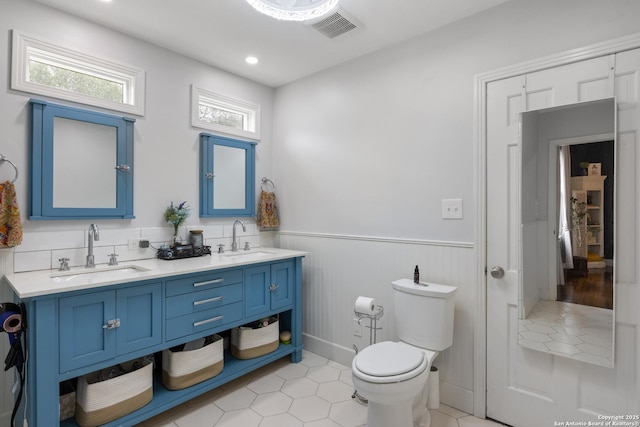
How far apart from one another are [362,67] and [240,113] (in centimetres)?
125

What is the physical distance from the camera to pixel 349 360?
2.78m

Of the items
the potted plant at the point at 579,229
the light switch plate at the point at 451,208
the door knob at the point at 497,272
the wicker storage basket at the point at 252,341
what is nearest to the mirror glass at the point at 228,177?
the wicker storage basket at the point at 252,341

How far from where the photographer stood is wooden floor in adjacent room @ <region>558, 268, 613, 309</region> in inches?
67.9

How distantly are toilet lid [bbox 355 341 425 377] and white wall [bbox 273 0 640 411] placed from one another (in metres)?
0.51

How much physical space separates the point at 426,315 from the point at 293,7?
1.94 meters

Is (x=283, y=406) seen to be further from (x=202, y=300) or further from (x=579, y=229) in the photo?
(x=579, y=229)

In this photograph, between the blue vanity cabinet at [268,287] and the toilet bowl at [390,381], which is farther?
the blue vanity cabinet at [268,287]

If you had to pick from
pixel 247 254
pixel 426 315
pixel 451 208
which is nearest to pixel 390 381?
pixel 426 315

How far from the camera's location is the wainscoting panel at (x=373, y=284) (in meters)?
2.17

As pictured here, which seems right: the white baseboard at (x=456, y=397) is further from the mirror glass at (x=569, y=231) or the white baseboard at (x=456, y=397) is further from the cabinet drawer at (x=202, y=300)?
the cabinet drawer at (x=202, y=300)

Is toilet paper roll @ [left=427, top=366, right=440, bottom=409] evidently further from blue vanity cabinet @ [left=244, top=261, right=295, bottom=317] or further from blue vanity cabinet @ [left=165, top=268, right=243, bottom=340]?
blue vanity cabinet @ [left=165, top=268, right=243, bottom=340]

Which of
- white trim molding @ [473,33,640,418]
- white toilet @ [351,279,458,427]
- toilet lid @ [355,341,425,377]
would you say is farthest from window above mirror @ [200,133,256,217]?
white trim molding @ [473,33,640,418]

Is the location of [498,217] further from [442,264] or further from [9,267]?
[9,267]

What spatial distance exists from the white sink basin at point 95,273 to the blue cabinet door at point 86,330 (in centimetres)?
13
